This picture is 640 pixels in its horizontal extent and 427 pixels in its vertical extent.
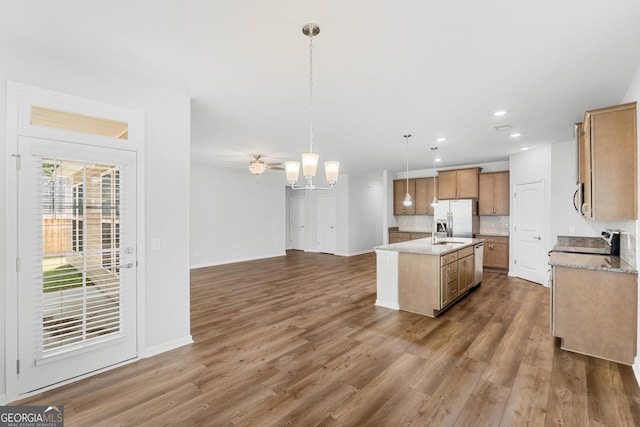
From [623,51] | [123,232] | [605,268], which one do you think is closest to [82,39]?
[123,232]

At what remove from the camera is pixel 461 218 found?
23.0 feet

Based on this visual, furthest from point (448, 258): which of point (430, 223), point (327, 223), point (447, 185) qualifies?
point (327, 223)

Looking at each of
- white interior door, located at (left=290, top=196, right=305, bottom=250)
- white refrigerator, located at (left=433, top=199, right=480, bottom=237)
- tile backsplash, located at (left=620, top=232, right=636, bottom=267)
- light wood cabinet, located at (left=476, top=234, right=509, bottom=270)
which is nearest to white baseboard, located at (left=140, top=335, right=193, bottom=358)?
tile backsplash, located at (left=620, top=232, right=636, bottom=267)

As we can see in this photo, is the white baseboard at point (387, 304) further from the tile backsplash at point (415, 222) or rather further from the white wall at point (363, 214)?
the white wall at point (363, 214)

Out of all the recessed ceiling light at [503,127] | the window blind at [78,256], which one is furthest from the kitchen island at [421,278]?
the window blind at [78,256]

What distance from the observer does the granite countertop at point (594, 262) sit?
9.08 feet

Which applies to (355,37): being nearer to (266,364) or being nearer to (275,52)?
(275,52)

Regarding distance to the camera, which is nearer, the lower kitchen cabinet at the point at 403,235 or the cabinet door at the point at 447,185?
the cabinet door at the point at 447,185

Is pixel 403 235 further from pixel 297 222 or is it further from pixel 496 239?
pixel 297 222

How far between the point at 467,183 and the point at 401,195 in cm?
197

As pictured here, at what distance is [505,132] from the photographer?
15.3 feet

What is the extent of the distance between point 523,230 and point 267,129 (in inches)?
216

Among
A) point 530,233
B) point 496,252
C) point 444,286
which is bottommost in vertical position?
point 444,286

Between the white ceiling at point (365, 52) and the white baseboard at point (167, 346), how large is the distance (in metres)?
2.66
